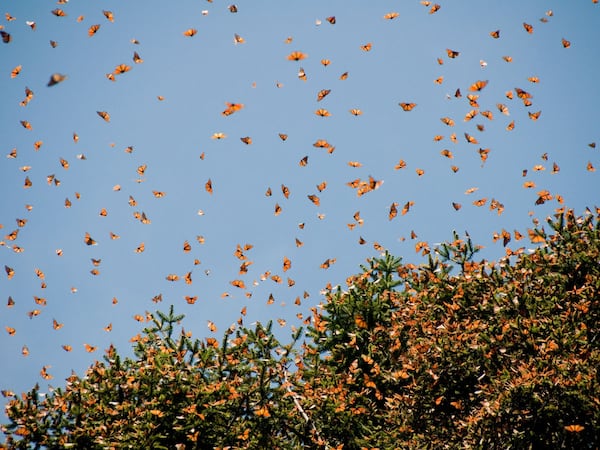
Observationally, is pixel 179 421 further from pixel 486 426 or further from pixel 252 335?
pixel 486 426

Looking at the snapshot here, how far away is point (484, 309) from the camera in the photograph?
10.5m

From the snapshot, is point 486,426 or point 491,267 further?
point 491,267

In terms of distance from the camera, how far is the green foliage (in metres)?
8.31

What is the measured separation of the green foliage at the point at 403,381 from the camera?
27.3 ft

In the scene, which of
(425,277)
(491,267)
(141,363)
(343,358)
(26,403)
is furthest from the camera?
(425,277)

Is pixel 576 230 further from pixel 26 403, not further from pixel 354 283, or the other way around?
pixel 26 403

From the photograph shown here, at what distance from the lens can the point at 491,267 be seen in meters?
12.1

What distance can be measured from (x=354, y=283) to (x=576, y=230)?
596 cm

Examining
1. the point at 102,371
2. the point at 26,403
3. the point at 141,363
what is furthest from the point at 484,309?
the point at 26,403

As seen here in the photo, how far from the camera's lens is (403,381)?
1165 cm

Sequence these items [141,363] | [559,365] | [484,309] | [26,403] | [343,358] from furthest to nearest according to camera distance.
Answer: [343,358]
[141,363]
[484,309]
[26,403]
[559,365]

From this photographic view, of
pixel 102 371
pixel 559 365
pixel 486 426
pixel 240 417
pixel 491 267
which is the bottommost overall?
pixel 486 426

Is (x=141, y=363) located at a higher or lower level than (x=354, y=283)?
lower

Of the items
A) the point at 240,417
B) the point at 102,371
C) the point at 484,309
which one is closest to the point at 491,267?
the point at 484,309
